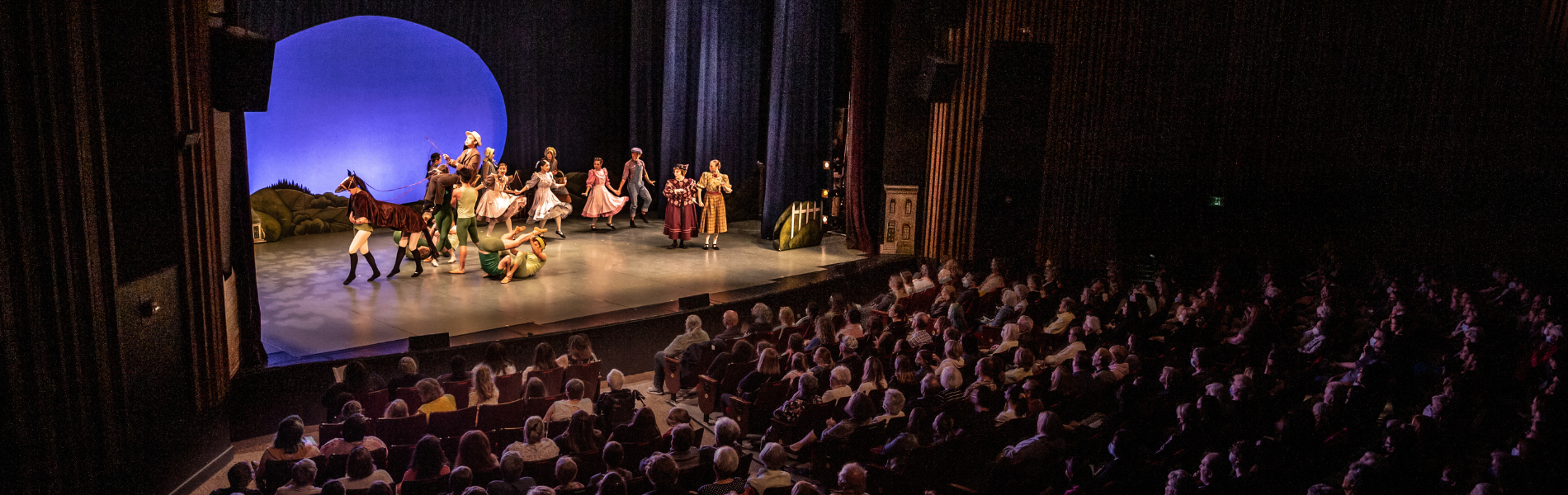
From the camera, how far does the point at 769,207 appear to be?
12.6 metres

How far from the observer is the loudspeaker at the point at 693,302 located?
754 centimetres

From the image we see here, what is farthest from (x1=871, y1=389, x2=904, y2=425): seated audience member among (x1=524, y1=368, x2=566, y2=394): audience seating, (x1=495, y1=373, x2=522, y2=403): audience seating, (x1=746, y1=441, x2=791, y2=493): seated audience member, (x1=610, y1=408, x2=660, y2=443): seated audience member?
(x1=495, y1=373, x2=522, y2=403): audience seating

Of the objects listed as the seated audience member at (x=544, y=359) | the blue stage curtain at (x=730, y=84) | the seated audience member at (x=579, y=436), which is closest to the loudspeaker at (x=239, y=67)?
the seated audience member at (x=544, y=359)

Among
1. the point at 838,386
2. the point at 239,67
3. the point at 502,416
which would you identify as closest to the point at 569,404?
the point at 502,416

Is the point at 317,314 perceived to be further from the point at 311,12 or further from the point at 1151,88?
the point at 1151,88

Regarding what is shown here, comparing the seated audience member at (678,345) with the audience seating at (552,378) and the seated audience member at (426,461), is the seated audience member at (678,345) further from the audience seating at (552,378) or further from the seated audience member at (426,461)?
the seated audience member at (426,461)

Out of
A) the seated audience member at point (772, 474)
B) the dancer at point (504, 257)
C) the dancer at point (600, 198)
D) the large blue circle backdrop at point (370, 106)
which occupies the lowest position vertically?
the seated audience member at point (772, 474)

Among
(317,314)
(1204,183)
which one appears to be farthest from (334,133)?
(1204,183)

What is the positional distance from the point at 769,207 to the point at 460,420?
8253mm

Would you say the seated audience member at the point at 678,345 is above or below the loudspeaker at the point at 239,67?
below

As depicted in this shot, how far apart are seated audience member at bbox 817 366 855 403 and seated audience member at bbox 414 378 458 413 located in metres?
2.03

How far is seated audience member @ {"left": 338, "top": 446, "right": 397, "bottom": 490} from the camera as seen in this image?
3729mm

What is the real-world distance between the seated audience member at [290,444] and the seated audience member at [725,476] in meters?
1.77

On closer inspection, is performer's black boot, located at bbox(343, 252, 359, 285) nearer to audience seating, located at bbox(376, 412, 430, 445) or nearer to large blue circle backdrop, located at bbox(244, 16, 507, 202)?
large blue circle backdrop, located at bbox(244, 16, 507, 202)
